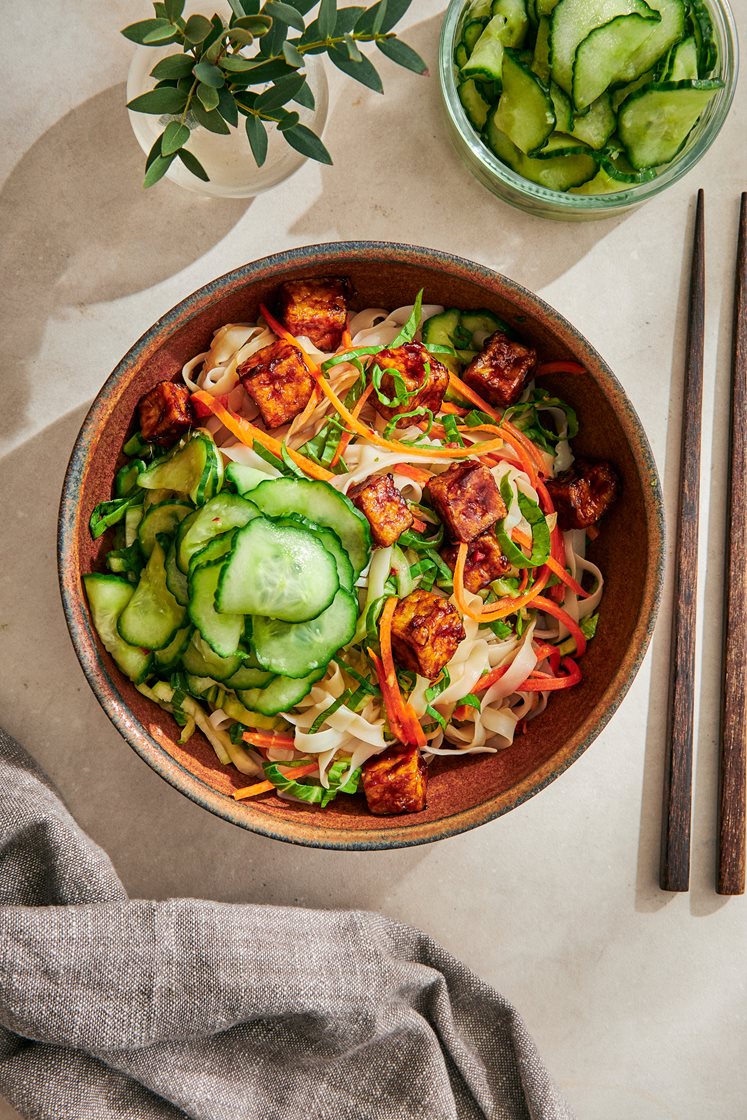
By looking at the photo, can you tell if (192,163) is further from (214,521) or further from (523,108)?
(214,521)

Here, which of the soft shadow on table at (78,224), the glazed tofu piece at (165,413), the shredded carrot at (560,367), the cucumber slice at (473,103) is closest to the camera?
the glazed tofu piece at (165,413)

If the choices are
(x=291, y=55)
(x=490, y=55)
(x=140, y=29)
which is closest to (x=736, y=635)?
(x=490, y=55)

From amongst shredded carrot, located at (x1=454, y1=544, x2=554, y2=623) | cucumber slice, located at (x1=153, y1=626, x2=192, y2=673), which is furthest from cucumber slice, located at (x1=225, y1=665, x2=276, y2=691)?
shredded carrot, located at (x1=454, y1=544, x2=554, y2=623)

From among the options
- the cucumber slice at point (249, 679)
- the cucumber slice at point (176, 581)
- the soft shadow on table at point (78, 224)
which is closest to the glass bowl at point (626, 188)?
the soft shadow on table at point (78, 224)

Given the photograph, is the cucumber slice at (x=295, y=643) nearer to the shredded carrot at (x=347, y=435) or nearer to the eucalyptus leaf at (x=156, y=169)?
the shredded carrot at (x=347, y=435)

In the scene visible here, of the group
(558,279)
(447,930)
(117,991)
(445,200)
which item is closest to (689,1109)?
(447,930)

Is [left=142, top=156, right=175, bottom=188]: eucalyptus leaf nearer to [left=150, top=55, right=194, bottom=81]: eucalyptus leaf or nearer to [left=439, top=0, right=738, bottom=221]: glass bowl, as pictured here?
[left=150, top=55, right=194, bottom=81]: eucalyptus leaf
